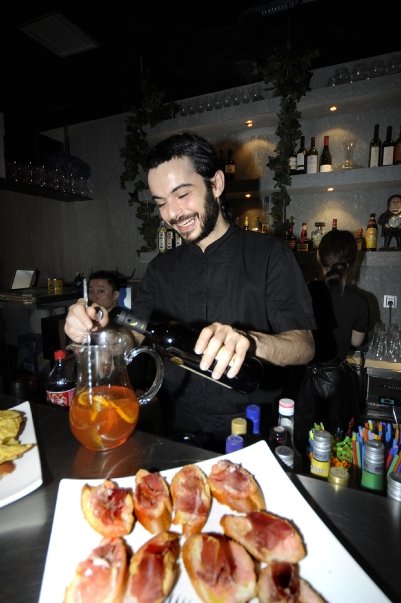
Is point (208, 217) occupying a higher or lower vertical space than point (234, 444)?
higher

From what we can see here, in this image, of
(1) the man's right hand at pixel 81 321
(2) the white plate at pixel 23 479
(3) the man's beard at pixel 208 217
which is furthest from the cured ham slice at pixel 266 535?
(3) the man's beard at pixel 208 217

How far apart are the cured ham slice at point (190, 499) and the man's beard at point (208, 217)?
98cm

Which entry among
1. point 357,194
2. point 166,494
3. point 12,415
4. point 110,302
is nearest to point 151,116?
point 110,302

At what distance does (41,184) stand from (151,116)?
1.42 metres

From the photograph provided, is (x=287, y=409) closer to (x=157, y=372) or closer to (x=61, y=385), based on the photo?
(x=157, y=372)

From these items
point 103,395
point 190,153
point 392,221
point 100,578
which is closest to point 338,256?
point 392,221

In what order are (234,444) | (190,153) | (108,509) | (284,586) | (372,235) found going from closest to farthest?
(284,586) → (108,509) → (234,444) → (190,153) → (372,235)

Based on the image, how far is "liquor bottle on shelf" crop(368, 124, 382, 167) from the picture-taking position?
2.70 metres

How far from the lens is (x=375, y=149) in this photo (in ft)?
8.86

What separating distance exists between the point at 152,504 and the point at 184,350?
386mm

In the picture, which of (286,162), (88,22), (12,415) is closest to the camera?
(12,415)

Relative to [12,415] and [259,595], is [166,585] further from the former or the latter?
[12,415]

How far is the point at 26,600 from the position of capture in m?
0.49

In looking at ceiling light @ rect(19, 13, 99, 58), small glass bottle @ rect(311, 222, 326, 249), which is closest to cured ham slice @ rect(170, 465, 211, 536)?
small glass bottle @ rect(311, 222, 326, 249)
